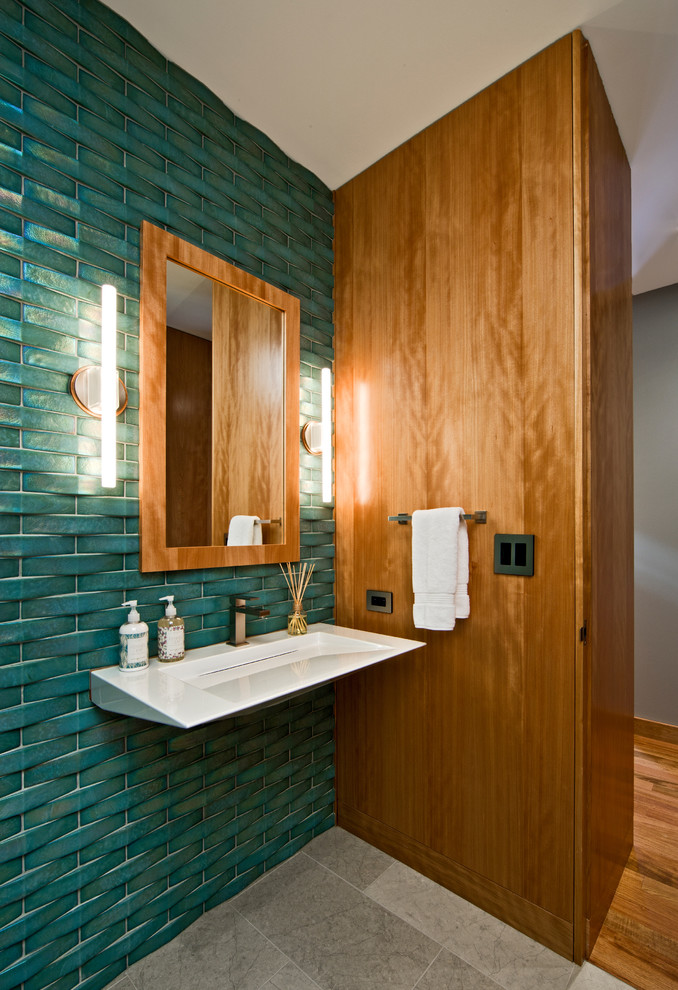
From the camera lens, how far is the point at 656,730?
3.00 m

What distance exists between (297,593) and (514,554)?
823mm

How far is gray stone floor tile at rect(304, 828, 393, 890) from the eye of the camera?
1.83m

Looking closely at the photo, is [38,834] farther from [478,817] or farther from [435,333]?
[435,333]

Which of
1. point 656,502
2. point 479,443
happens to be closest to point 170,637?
point 479,443

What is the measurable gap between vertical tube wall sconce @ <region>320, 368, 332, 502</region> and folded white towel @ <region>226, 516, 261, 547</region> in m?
0.36

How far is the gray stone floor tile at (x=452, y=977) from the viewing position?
4.55ft

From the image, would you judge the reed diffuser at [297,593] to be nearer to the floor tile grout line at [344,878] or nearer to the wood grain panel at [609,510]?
the floor tile grout line at [344,878]

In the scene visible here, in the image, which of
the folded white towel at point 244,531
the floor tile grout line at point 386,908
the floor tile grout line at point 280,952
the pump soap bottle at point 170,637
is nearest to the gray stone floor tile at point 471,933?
the floor tile grout line at point 386,908

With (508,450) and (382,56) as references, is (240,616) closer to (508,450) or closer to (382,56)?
(508,450)

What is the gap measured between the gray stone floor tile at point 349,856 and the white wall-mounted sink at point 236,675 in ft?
2.64

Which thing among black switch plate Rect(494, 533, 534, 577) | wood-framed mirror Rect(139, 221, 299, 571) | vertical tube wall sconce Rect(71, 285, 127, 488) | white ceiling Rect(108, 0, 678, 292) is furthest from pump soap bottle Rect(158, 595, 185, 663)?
white ceiling Rect(108, 0, 678, 292)

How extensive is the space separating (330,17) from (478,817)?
8.14 ft

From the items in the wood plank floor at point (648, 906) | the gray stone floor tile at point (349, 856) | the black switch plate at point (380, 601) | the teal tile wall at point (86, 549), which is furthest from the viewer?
the black switch plate at point (380, 601)

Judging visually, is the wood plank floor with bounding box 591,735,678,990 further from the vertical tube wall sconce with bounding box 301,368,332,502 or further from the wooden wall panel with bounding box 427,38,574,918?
the vertical tube wall sconce with bounding box 301,368,332,502
